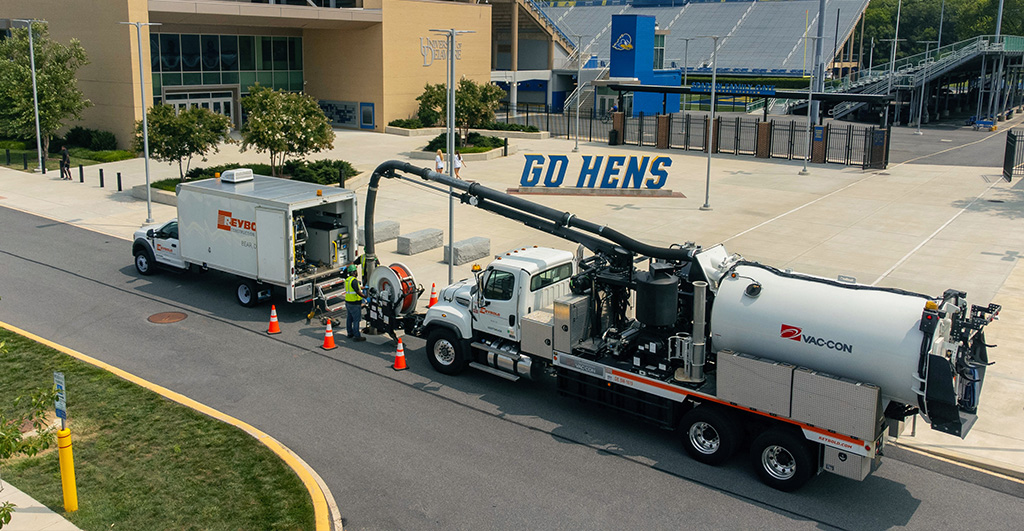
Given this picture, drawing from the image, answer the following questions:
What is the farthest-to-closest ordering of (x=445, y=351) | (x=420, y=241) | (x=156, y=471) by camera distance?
(x=420, y=241), (x=445, y=351), (x=156, y=471)

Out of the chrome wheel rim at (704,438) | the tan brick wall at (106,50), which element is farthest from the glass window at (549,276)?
the tan brick wall at (106,50)

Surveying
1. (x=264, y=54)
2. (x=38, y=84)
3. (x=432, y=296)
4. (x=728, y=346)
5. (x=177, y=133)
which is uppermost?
(x=264, y=54)

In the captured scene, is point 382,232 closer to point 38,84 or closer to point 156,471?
point 156,471

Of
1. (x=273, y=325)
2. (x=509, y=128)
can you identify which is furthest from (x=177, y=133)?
(x=509, y=128)

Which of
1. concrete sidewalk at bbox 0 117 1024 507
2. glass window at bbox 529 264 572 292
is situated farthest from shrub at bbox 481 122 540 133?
glass window at bbox 529 264 572 292

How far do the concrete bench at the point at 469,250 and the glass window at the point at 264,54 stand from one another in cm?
3937

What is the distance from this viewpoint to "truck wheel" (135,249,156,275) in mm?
23719

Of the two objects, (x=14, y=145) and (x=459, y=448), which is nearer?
(x=459, y=448)

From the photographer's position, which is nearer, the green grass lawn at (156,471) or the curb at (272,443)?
the green grass lawn at (156,471)

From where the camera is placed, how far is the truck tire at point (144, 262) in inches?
933

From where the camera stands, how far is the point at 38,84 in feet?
136

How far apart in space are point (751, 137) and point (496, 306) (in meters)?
46.8

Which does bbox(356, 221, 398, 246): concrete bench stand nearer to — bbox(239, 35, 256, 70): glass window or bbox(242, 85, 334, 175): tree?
bbox(242, 85, 334, 175): tree

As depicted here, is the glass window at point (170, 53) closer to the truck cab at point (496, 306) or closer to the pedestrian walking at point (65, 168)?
the pedestrian walking at point (65, 168)
